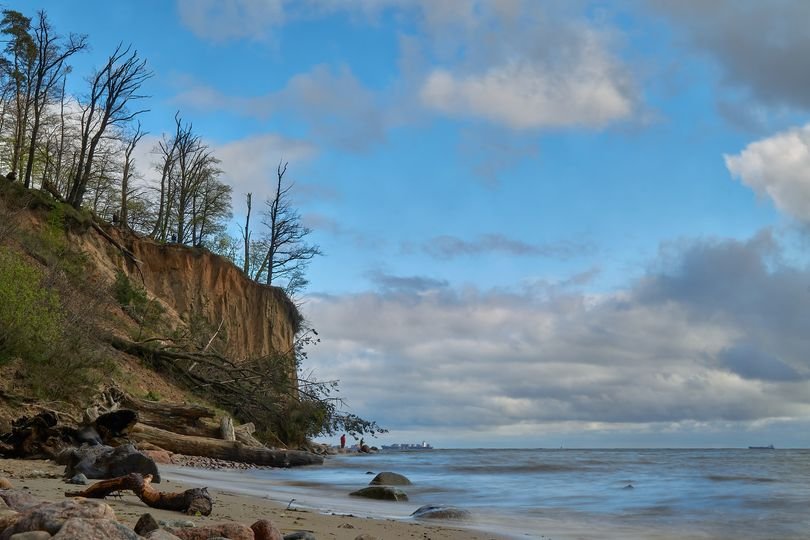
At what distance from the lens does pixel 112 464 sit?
801 centimetres

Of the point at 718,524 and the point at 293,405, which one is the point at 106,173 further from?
the point at 718,524

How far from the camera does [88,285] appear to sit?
2323cm

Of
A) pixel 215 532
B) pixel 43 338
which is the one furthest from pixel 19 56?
pixel 215 532

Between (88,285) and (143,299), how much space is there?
14.8 ft

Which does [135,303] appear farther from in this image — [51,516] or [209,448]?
[51,516]

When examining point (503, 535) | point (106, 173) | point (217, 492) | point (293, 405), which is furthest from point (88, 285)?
point (106, 173)

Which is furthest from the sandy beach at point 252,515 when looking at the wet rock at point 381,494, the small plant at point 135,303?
the small plant at point 135,303

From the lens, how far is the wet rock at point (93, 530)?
354cm

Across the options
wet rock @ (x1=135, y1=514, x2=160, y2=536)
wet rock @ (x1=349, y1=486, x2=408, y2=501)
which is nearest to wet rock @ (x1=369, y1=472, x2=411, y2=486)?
wet rock @ (x1=349, y1=486, x2=408, y2=501)

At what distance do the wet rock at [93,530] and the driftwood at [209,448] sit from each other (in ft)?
38.5

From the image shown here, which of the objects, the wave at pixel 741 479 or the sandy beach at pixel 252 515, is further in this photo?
the wave at pixel 741 479

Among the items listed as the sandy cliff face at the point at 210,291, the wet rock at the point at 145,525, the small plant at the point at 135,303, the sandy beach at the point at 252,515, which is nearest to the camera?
the wet rock at the point at 145,525

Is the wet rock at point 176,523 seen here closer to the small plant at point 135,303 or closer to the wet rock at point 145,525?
the wet rock at point 145,525

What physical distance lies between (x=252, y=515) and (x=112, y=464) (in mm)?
1752
